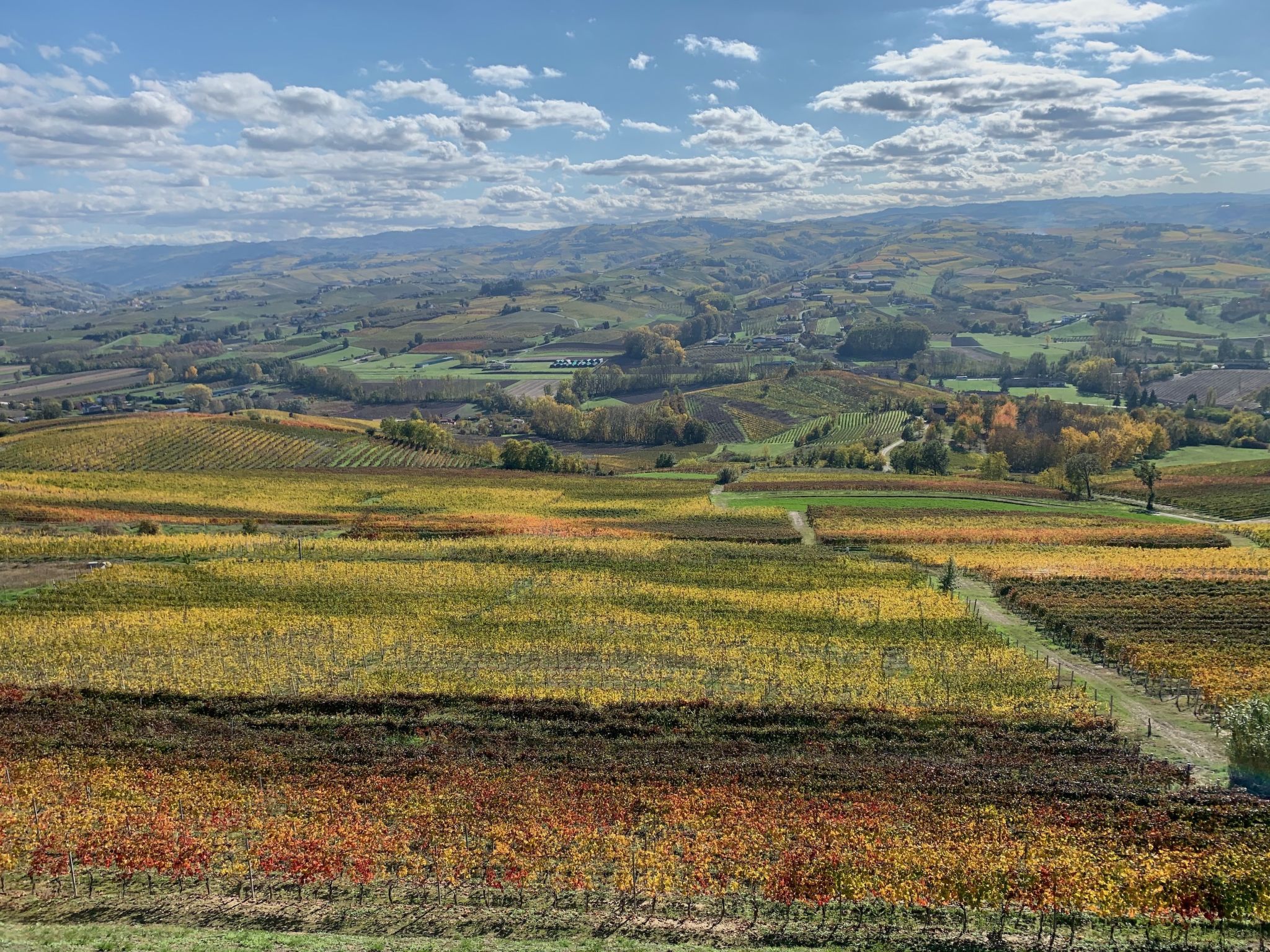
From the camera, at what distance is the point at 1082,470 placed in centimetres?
10775

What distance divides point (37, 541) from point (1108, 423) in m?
176

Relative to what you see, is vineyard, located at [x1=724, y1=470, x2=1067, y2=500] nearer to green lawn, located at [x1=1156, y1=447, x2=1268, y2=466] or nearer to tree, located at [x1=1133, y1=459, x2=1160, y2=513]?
tree, located at [x1=1133, y1=459, x2=1160, y2=513]

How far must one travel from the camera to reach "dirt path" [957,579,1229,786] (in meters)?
33.3

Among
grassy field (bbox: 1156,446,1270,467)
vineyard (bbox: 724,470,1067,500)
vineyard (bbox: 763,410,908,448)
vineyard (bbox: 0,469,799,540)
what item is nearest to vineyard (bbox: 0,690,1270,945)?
vineyard (bbox: 0,469,799,540)

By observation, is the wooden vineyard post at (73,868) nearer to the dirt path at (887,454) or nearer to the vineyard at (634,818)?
the vineyard at (634,818)

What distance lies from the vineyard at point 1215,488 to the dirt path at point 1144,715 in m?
59.5

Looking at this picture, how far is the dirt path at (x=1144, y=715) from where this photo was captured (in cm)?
3331

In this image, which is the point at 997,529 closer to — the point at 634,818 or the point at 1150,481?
the point at 1150,481

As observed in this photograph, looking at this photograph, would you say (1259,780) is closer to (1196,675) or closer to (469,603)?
(1196,675)

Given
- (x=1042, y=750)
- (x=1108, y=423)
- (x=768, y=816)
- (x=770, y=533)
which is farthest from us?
(x=1108, y=423)

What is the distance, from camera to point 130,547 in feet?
233

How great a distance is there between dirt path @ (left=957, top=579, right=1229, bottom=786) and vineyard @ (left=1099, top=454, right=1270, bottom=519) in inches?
2341

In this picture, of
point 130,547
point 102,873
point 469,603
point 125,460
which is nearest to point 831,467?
point 469,603

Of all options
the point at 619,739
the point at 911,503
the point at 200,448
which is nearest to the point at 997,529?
the point at 911,503
